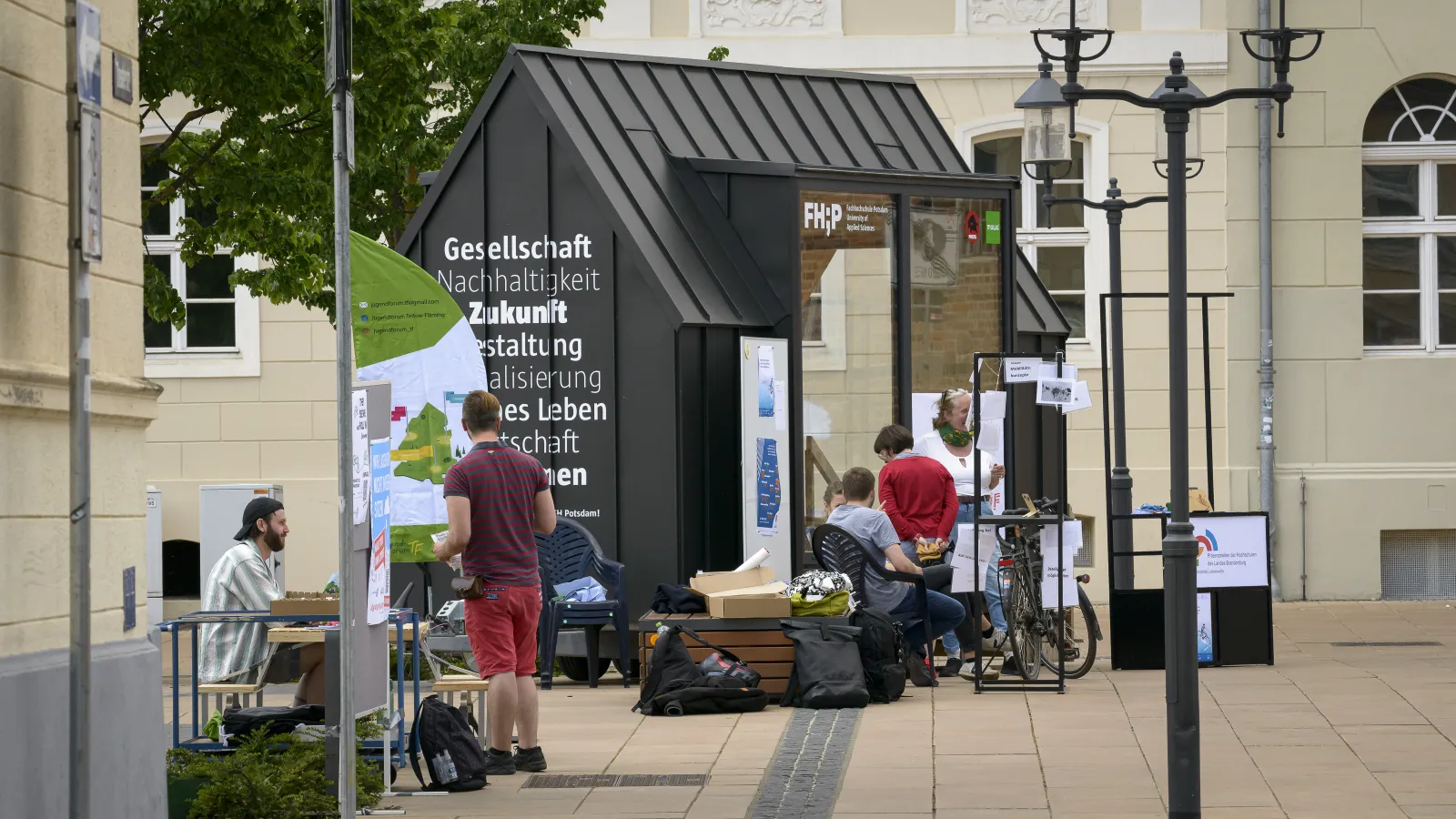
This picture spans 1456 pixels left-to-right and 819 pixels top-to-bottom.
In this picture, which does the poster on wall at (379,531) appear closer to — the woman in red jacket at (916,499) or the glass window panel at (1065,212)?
the woman in red jacket at (916,499)

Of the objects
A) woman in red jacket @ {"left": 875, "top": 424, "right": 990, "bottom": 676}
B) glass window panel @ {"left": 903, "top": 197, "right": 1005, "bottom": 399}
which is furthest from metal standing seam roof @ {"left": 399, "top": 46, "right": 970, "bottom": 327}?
woman in red jacket @ {"left": 875, "top": 424, "right": 990, "bottom": 676}

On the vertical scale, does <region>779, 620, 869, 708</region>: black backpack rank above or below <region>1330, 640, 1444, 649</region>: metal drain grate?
above

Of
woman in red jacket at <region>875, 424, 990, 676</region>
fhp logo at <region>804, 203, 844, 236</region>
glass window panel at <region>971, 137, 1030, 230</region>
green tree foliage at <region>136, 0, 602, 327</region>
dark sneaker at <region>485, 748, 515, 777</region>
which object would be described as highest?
glass window panel at <region>971, 137, 1030, 230</region>

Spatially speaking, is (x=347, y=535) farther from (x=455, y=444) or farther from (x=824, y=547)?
(x=824, y=547)

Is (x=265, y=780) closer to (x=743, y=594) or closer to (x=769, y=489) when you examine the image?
(x=743, y=594)

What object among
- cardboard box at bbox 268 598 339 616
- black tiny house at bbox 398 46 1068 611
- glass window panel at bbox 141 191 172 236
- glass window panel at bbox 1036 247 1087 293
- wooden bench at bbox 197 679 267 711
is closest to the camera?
cardboard box at bbox 268 598 339 616

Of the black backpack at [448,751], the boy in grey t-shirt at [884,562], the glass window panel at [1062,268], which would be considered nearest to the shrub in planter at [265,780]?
the black backpack at [448,751]

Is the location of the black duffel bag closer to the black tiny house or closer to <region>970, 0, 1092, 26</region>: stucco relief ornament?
the black tiny house

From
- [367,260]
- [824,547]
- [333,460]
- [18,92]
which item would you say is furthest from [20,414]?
[333,460]

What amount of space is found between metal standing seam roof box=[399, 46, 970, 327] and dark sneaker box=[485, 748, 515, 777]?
4.35m

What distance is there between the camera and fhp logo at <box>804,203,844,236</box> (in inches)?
557

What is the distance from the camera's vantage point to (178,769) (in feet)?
27.3

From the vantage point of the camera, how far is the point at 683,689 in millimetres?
11398

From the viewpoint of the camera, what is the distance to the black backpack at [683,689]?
1141 cm
